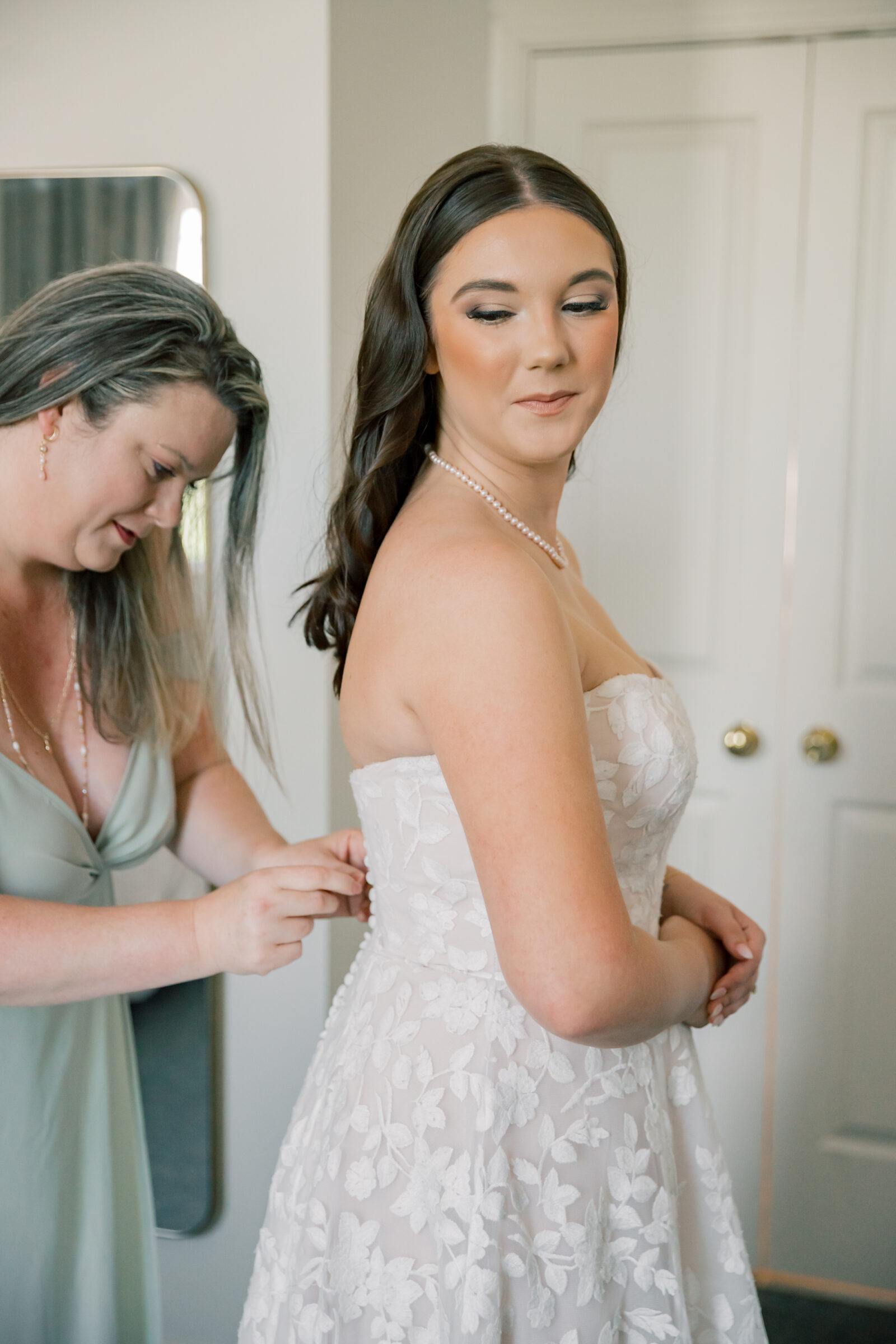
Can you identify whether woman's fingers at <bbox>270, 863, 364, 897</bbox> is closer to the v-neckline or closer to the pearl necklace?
the v-neckline

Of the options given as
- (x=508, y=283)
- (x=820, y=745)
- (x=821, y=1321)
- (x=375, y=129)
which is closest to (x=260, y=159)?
(x=375, y=129)

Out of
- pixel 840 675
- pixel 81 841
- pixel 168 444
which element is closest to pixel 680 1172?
pixel 81 841

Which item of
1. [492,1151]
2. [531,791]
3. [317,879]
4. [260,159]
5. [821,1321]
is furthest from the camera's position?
[821,1321]

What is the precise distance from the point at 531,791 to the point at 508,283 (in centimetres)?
47

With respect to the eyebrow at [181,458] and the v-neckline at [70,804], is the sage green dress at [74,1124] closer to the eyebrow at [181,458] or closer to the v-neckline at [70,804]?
the v-neckline at [70,804]

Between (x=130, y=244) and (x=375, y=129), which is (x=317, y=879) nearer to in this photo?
(x=130, y=244)

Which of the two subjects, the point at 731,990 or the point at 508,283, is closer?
the point at 508,283

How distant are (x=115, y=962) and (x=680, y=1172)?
59cm

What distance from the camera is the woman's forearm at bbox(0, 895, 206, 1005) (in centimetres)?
105

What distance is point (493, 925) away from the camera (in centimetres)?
84

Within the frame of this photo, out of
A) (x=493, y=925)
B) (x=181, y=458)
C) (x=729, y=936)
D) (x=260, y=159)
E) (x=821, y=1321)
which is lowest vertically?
(x=821, y=1321)

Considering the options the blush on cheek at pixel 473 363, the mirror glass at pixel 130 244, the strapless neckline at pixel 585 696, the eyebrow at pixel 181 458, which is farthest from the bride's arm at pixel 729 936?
the mirror glass at pixel 130 244

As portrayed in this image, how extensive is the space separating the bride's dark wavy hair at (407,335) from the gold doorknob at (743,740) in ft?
4.30

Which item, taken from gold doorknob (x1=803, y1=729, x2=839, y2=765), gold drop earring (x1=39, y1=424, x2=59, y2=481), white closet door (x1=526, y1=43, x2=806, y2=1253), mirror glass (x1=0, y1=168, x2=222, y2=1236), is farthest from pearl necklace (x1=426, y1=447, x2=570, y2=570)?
gold doorknob (x1=803, y1=729, x2=839, y2=765)
